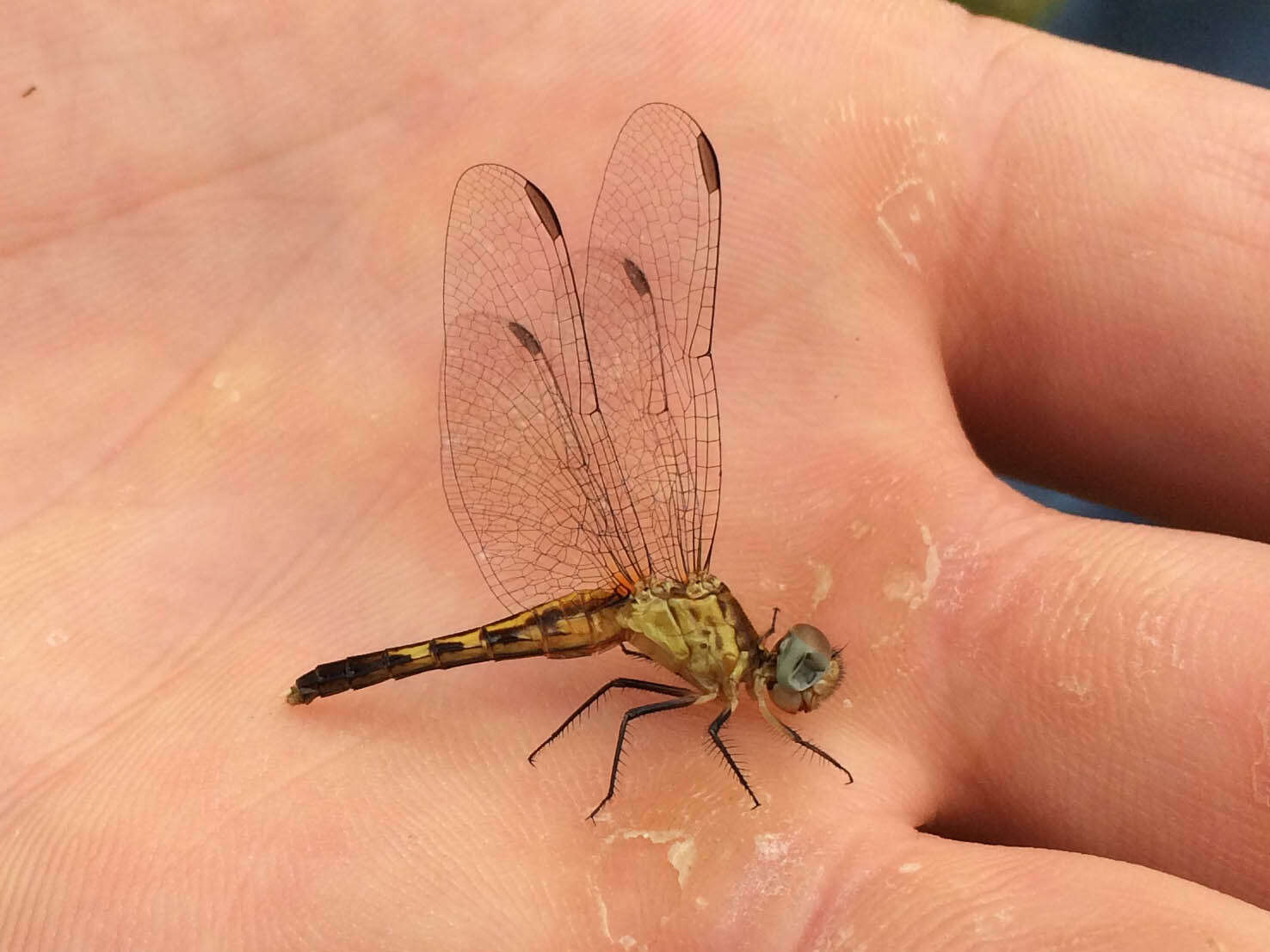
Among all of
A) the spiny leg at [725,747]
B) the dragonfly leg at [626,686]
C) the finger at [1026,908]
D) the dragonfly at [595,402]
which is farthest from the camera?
the dragonfly at [595,402]

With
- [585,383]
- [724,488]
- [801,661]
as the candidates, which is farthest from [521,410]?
[801,661]

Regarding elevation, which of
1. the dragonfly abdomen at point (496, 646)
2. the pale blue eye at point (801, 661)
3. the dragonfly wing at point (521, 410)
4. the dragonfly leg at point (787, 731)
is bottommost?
the dragonfly leg at point (787, 731)

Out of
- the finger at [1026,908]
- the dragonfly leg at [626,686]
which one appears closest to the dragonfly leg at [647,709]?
the dragonfly leg at [626,686]

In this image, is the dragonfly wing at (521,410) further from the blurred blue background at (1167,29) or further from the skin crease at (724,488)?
the blurred blue background at (1167,29)

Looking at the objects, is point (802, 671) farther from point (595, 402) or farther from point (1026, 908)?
point (595, 402)

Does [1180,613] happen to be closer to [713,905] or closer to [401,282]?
[713,905]

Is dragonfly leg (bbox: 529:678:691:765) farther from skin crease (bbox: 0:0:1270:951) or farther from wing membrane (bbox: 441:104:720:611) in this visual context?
wing membrane (bbox: 441:104:720:611)

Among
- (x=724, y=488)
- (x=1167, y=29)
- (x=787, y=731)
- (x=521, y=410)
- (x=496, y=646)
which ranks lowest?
(x=787, y=731)
